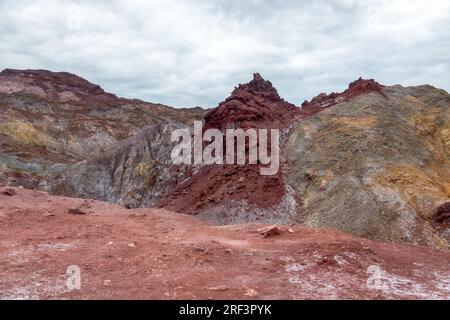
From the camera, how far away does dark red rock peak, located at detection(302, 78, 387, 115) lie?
26.2 m

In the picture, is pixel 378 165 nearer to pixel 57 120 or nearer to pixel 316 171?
pixel 316 171

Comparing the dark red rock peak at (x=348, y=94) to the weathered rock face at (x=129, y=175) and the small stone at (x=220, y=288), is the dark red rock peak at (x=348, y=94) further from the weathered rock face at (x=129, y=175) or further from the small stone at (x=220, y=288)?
the small stone at (x=220, y=288)

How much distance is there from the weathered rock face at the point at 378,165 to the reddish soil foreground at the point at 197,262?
257 cm

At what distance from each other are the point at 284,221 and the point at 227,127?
8871mm

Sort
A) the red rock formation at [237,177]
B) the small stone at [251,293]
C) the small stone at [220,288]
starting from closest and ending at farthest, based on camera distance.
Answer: the small stone at [251,293]
the small stone at [220,288]
the red rock formation at [237,177]

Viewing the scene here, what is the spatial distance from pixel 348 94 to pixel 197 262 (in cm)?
1943

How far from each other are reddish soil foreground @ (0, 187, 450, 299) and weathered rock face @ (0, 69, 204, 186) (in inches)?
704

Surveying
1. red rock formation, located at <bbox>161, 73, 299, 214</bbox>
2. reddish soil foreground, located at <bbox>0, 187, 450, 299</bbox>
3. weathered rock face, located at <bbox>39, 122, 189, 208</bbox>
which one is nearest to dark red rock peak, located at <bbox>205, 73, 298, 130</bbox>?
red rock formation, located at <bbox>161, 73, 299, 214</bbox>

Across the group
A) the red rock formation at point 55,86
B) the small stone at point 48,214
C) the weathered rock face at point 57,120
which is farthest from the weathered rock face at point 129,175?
the red rock formation at point 55,86

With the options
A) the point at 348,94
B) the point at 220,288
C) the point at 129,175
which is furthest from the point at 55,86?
the point at 220,288

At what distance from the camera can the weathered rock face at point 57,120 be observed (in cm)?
3578

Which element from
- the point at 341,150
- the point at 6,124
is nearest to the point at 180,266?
the point at 341,150
